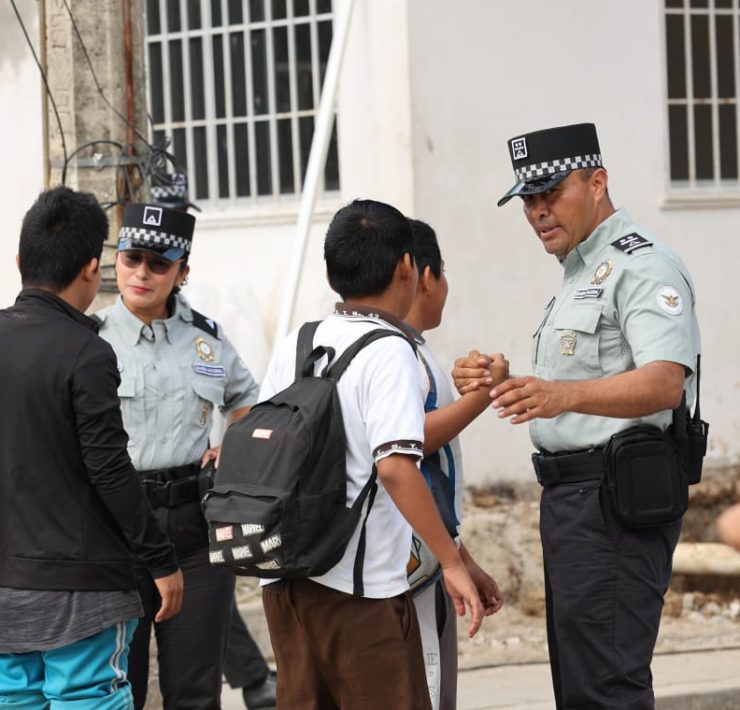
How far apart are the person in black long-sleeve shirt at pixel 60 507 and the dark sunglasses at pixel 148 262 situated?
1.03 metres

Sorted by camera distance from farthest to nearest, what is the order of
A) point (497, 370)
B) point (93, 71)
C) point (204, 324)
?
1. point (93, 71)
2. point (204, 324)
3. point (497, 370)

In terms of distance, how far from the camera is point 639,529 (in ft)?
12.8

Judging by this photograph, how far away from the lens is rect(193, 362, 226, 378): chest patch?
4699 mm

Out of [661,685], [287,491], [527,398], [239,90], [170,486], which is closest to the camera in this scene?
[287,491]

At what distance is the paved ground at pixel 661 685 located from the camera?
6.08 m

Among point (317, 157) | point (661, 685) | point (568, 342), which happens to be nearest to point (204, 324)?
point (568, 342)

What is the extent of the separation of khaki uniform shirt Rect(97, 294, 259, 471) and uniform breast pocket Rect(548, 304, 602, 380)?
1.27 m

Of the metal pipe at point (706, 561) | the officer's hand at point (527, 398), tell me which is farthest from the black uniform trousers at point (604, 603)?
the metal pipe at point (706, 561)

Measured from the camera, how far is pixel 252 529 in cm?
323

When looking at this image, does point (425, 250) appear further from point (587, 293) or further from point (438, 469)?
point (438, 469)

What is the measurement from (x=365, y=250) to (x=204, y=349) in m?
1.40

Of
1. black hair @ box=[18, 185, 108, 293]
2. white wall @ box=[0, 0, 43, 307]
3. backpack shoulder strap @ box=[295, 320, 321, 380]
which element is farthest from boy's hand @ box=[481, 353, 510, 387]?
white wall @ box=[0, 0, 43, 307]

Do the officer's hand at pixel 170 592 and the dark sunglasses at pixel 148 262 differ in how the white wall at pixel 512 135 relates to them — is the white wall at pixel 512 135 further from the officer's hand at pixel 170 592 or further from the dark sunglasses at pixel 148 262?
the officer's hand at pixel 170 592

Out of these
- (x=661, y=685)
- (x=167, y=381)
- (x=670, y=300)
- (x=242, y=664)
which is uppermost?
(x=670, y=300)
